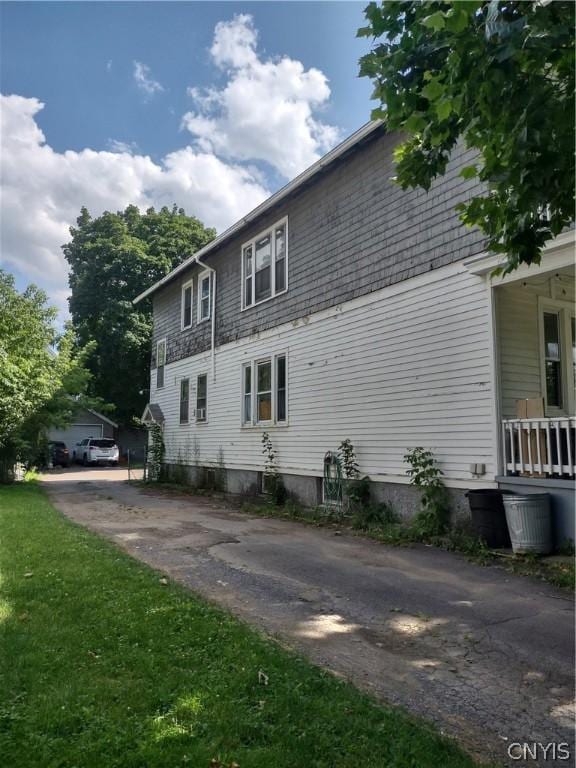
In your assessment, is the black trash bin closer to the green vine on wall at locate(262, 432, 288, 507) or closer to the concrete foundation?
the concrete foundation

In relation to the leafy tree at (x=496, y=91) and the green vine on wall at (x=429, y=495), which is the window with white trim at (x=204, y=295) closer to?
the green vine on wall at (x=429, y=495)

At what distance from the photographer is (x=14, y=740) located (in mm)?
2525

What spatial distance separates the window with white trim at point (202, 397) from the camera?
55.0 ft

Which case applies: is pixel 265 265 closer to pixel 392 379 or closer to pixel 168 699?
pixel 392 379

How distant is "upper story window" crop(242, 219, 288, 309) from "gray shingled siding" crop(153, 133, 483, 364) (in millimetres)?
238

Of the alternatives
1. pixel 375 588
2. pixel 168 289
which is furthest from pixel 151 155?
pixel 375 588

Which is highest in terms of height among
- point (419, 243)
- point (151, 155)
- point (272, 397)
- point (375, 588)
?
point (151, 155)

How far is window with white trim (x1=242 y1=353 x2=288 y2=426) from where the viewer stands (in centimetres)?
1296

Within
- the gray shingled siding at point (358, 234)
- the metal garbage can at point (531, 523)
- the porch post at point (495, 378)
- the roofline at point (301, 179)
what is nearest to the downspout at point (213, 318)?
the roofline at point (301, 179)

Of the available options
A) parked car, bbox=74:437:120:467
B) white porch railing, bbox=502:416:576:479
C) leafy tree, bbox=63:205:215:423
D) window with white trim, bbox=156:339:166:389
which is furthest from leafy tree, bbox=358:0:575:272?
leafy tree, bbox=63:205:215:423

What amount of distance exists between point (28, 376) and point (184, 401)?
509 centimetres

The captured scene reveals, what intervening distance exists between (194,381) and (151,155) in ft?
24.4

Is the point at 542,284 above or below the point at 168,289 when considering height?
below

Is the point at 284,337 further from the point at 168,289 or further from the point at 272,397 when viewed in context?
the point at 168,289
